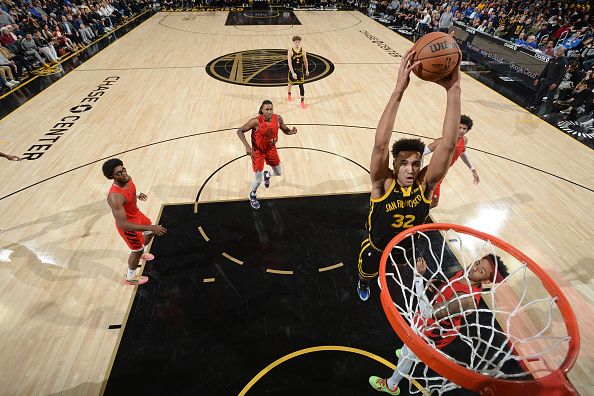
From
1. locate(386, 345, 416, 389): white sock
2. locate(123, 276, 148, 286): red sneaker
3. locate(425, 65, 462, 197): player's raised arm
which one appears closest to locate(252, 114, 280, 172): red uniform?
locate(123, 276, 148, 286): red sneaker

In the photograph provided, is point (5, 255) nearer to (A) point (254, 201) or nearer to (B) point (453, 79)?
(A) point (254, 201)

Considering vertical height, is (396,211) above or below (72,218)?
above

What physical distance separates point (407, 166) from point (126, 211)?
2804 mm

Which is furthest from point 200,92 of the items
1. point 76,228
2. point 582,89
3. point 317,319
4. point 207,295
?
point 582,89

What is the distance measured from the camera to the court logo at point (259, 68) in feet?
31.7

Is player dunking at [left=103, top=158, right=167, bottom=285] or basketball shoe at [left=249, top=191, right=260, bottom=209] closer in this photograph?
player dunking at [left=103, top=158, right=167, bottom=285]

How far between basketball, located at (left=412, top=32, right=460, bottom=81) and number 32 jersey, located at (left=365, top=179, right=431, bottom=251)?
0.81 metres

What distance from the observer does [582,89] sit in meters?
7.45

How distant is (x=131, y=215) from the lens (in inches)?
137

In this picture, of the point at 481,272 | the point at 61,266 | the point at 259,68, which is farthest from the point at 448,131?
the point at 259,68

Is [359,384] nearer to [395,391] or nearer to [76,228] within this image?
[395,391]

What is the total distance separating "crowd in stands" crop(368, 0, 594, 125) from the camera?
7570mm

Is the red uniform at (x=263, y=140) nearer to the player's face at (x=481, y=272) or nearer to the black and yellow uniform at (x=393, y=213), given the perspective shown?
the black and yellow uniform at (x=393, y=213)

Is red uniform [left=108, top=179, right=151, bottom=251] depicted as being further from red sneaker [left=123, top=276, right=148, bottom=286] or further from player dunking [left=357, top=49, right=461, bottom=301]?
player dunking [left=357, top=49, right=461, bottom=301]
